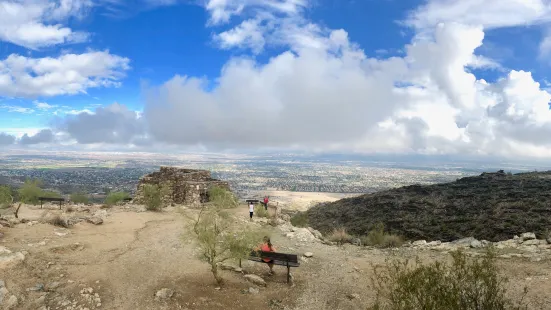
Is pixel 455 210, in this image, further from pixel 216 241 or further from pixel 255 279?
pixel 216 241

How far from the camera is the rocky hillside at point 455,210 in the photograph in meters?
24.4

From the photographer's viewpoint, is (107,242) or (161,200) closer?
(107,242)

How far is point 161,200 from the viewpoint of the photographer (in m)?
24.8

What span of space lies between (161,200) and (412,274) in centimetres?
2078

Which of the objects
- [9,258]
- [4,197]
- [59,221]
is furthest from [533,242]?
[4,197]

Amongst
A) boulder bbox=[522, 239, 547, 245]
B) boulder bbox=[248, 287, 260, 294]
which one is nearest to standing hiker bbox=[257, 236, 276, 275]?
boulder bbox=[248, 287, 260, 294]

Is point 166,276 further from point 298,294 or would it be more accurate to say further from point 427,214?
point 427,214

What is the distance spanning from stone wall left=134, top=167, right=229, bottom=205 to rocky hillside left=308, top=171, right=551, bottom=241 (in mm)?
12027

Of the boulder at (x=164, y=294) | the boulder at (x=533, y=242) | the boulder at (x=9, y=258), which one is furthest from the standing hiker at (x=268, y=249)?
the boulder at (x=533, y=242)

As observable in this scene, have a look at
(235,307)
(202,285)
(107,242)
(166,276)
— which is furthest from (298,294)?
(107,242)

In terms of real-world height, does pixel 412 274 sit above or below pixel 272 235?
above

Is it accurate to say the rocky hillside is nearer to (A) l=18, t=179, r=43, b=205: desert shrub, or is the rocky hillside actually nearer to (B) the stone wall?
(B) the stone wall

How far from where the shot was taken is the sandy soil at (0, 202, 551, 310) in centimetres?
997

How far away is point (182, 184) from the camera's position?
29.6m
